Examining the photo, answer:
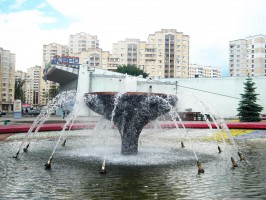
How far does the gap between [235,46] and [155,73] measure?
1797 inches

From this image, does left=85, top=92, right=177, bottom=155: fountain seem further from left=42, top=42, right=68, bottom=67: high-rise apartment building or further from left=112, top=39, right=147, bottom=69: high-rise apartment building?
left=42, top=42, right=68, bottom=67: high-rise apartment building

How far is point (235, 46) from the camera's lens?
126812 millimetres

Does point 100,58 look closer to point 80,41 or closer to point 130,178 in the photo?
point 80,41

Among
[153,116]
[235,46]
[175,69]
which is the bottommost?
[153,116]

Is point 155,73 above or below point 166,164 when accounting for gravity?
above

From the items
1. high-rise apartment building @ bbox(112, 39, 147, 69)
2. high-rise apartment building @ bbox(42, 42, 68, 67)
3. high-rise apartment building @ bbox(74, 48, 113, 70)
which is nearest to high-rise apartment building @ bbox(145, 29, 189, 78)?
high-rise apartment building @ bbox(112, 39, 147, 69)

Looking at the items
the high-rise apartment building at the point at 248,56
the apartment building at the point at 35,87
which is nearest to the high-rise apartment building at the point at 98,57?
the high-rise apartment building at the point at 248,56

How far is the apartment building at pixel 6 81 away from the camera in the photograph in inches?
4013

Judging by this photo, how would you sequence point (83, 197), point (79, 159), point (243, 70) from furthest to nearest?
Answer: point (243, 70)
point (79, 159)
point (83, 197)

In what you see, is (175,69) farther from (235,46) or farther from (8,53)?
(8,53)

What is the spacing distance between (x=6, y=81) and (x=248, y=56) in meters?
88.7

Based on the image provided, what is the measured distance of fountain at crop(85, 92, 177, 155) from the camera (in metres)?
10.1

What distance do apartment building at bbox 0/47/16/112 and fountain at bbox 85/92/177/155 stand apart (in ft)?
320

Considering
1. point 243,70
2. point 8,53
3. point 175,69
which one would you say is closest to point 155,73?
point 175,69
